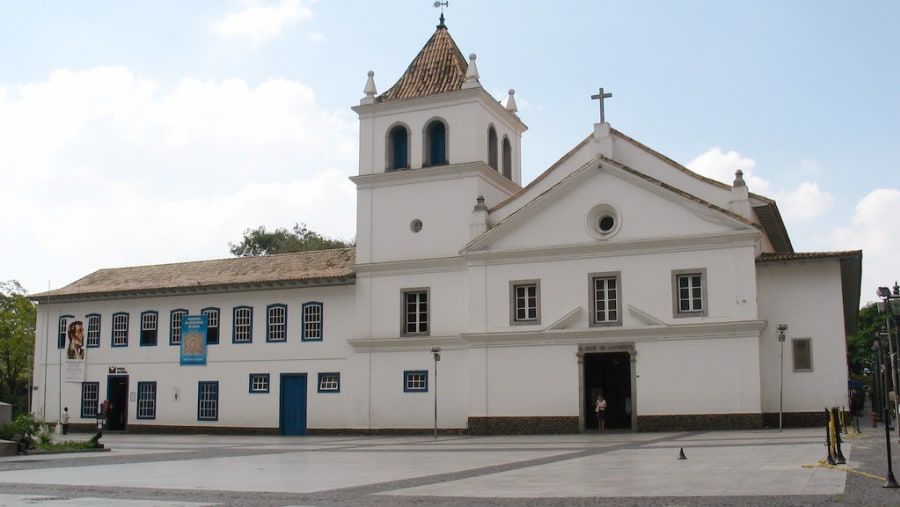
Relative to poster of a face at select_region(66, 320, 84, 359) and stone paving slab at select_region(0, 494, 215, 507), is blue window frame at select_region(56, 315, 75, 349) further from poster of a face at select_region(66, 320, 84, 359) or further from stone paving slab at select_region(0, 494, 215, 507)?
stone paving slab at select_region(0, 494, 215, 507)

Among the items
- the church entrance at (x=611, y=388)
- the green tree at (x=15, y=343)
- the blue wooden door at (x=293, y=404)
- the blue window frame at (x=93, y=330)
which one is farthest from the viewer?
the green tree at (x=15, y=343)

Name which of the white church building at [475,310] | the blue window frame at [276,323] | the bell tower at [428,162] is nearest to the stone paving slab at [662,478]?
the white church building at [475,310]

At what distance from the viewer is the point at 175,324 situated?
40500 millimetres

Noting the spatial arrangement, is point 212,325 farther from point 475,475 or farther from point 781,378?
point 475,475

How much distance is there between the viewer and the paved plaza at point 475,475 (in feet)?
41.2

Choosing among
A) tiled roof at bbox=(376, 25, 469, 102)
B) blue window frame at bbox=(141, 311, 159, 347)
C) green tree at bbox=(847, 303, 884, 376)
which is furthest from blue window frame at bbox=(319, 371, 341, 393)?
green tree at bbox=(847, 303, 884, 376)

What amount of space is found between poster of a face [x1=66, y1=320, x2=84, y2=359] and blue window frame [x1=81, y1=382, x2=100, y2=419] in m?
1.39

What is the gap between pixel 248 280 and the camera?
126ft

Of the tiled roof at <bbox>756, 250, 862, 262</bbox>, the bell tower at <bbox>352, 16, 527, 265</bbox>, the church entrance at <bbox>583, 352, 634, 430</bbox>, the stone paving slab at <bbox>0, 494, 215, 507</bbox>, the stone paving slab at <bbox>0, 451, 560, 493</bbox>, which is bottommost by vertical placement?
the stone paving slab at <bbox>0, 451, 560, 493</bbox>

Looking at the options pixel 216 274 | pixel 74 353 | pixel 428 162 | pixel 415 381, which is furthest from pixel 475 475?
pixel 74 353

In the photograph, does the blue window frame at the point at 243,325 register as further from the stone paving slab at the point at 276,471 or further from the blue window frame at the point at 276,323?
the stone paving slab at the point at 276,471

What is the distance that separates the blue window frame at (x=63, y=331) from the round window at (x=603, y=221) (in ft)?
81.4

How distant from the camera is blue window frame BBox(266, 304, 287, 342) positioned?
38.2 metres

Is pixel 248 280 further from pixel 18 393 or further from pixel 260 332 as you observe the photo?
pixel 18 393
